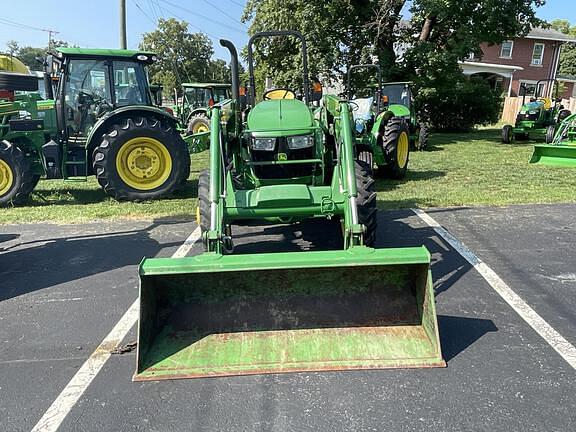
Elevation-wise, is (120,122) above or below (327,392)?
above

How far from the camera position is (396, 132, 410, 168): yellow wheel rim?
31.4 ft

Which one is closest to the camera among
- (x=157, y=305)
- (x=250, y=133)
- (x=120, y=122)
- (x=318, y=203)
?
(x=157, y=305)

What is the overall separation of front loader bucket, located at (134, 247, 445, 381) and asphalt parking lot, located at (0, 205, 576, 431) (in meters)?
0.12

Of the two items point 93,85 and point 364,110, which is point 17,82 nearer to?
point 93,85

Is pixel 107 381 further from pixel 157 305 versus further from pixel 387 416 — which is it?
pixel 387 416

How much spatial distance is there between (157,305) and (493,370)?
225 centimetres

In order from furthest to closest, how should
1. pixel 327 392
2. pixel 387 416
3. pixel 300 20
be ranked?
1. pixel 300 20
2. pixel 327 392
3. pixel 387 416

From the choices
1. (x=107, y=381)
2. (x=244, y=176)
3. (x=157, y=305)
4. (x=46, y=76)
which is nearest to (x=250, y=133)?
(x=244, y=176)

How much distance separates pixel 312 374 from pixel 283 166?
2.42 m

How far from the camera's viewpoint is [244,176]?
5.18 m

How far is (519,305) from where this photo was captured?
3.96 m

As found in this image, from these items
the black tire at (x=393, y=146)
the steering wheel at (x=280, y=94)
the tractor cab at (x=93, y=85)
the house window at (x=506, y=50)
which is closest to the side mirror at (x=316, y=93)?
the steering wheel at (x=280, y=94)

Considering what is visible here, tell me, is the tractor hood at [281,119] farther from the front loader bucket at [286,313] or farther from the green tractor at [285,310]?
the front loader bucket at [286,313]

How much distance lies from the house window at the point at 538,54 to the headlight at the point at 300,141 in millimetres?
37395
